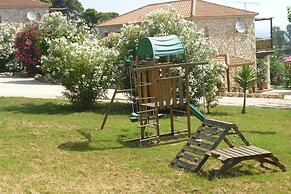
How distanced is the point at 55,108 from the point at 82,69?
1.85m

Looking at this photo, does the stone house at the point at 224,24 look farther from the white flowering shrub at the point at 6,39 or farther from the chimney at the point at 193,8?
the white flowering shrub at the point at 6,39

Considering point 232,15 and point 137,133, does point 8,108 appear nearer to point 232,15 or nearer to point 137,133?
point 137,133

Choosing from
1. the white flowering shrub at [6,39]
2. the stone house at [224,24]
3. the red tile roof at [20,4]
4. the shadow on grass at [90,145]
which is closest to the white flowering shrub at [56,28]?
the white flowering shrub at [6,39]

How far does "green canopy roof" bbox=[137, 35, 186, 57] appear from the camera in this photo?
1209 centimetres

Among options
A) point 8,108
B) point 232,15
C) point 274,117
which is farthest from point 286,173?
point 232,15

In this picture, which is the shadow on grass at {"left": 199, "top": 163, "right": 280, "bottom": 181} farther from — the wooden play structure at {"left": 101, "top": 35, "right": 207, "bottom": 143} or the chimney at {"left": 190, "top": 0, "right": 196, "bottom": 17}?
the chimney at {"left": 190, "top": 0, "right": 196, "bottom": 17}

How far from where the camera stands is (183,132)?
13.1 meters

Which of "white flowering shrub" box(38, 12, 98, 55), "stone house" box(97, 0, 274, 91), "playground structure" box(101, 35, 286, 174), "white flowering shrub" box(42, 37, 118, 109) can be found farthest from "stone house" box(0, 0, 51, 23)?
"playground structure" box(101, 35, 286, 174)

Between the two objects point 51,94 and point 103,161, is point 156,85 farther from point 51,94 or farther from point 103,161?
point 51,94

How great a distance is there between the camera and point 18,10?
48.5m

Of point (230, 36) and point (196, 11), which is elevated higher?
point (196, 11)

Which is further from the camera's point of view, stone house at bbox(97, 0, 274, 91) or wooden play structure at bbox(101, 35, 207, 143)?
stone house at bbox(97, 0, 274, 91)

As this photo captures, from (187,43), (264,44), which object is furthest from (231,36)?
(187,43)

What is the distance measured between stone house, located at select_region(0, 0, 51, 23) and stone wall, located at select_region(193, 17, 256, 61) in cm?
1795
